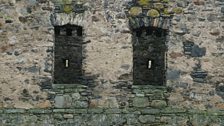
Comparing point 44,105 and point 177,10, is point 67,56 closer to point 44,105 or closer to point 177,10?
point 44,105

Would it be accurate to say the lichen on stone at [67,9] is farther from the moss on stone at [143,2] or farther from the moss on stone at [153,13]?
the moss on stone at [153,13]

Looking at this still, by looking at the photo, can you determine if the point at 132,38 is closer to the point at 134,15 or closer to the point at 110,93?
the point at 134,15

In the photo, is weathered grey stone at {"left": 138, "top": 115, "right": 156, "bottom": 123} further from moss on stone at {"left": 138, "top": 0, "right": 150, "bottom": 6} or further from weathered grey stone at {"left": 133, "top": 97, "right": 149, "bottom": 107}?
moss on stone at {"left": 138, "top": 0, "right": 150, "bottom": 6}

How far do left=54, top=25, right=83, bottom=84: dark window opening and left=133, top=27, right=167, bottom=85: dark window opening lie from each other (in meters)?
1.06

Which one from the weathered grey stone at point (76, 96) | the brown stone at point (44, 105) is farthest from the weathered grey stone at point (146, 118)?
the brown stone at point (44, 105)

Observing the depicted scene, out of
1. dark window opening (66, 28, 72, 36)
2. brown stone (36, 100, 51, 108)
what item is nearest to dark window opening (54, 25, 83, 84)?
dark window opening (66, 28, 72, 36)

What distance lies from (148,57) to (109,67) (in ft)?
2.77

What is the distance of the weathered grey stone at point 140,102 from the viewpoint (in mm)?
9531

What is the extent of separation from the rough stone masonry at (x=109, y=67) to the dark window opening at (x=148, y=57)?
0.24 metres

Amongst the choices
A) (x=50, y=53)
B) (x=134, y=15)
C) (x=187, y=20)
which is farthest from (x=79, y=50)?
(x=187, y=20)

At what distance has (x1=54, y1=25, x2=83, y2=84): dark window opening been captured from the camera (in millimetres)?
9758

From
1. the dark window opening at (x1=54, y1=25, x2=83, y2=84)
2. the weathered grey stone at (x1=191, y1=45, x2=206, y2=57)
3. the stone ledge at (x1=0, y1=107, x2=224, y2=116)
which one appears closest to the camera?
the stone ledge at (x1=0, y1=107, x2=224, y2=116)

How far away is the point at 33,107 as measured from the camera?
9.48 meters

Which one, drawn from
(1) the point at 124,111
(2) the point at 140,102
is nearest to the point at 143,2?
(2) the point at 140,102
